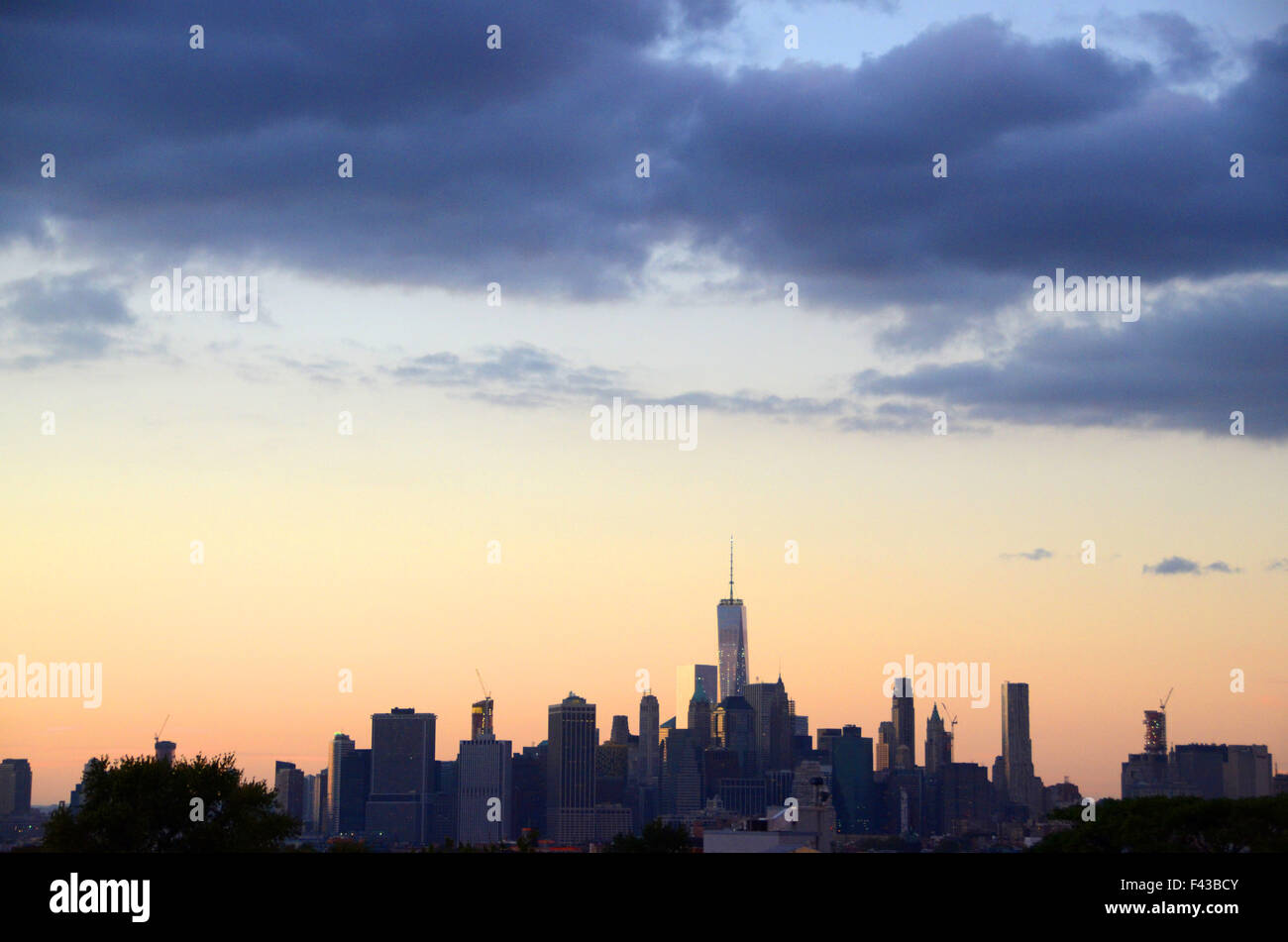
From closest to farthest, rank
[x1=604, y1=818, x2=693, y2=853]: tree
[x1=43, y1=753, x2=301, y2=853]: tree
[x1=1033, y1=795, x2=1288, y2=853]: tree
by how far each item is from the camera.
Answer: [x1=43, y1=753, x2=301, y2=853]: tree < [x1=1033, y1=795, x2=1288, y2=853]: tree < [x1=604, y1=818, x2=693, y2=853]: tree

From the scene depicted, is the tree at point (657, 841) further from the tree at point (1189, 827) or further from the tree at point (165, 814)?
the tree at point (165, 814)

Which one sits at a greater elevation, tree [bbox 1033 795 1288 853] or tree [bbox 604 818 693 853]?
tree [bbox 1033 795 1288 853]

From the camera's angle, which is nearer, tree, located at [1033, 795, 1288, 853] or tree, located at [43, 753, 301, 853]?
tree, located at [43, 753, 301, 853]

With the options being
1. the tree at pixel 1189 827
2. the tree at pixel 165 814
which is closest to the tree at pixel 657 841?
the tree at pixel 1189 827

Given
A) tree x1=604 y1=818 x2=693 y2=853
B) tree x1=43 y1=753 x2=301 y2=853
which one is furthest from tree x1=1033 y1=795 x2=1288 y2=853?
tree x1=43 y1=753 x2=301 y2=853

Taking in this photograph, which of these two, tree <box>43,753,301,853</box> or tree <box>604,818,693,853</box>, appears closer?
tree <box>43,753,301,853</box>

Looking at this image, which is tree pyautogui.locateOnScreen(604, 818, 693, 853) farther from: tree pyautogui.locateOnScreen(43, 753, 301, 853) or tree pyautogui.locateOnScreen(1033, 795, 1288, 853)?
tree pyautogui.locateOnScreen(43, 753, 301, 853)

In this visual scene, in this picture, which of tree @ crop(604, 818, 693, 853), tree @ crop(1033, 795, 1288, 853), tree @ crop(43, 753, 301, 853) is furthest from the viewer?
tree @ crop(604, 818, 693, 853)

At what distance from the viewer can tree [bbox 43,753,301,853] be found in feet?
218

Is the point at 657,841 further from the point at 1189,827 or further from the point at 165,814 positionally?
the point at 165,814

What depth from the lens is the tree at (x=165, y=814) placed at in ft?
218
